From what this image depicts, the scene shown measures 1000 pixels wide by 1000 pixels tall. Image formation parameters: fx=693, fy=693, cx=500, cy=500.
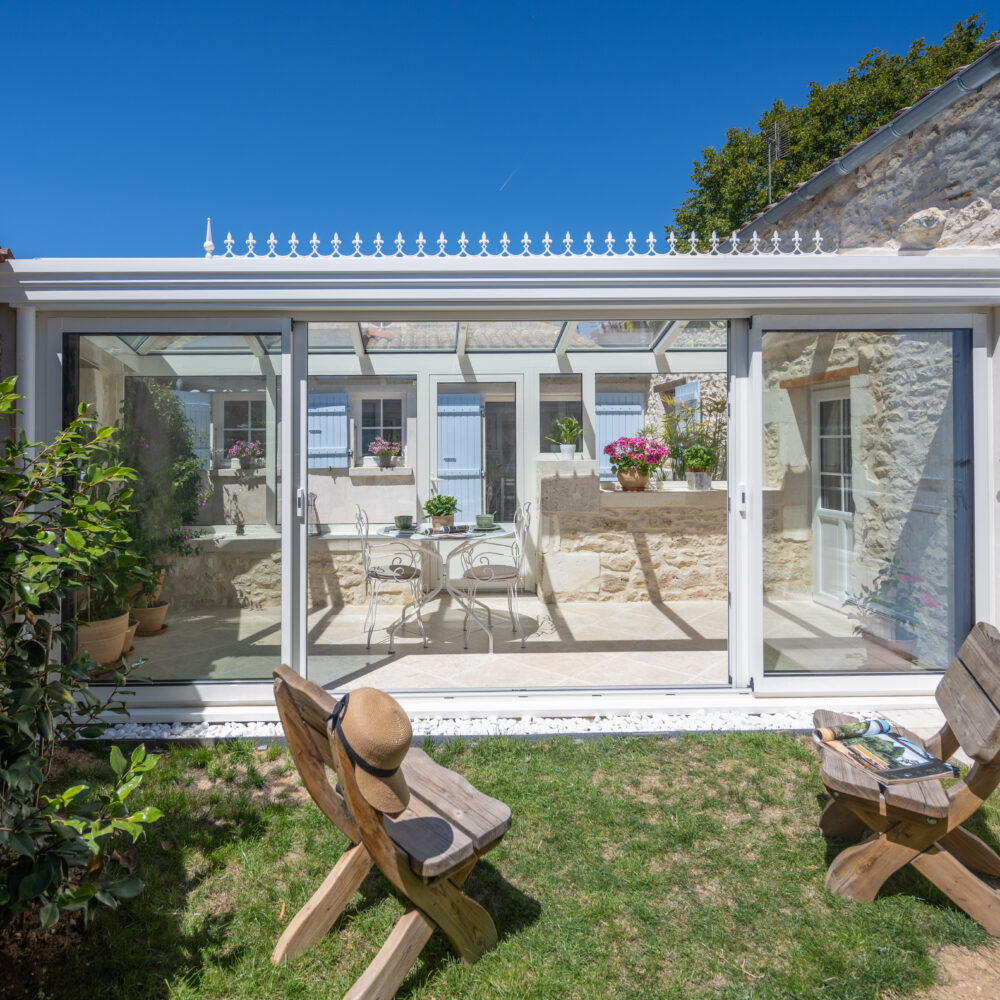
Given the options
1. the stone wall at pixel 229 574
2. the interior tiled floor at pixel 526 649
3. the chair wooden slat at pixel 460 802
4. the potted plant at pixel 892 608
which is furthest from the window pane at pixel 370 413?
the chair wooden slat at pixel 460 802

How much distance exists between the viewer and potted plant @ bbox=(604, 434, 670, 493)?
24.6 feet

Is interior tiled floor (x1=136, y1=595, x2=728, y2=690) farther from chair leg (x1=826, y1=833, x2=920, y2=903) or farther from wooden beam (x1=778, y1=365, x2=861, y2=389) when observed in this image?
chair leg (x1=826, y1=833, x2=920, y2=903)

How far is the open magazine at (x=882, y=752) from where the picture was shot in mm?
2445

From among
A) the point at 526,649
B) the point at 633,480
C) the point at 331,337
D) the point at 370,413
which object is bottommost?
the point at 526,649

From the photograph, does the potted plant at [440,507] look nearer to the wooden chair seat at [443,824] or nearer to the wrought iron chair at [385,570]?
the wrought iron chair at [385,570]

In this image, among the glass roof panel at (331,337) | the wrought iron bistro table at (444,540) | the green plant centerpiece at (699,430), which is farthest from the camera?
the green plant centerpiece at (699,430)

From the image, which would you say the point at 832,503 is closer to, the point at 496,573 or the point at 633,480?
the point at 496,573

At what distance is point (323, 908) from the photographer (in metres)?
2.24

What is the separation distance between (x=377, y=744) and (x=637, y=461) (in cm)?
611

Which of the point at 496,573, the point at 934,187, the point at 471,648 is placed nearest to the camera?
the point at 934,187

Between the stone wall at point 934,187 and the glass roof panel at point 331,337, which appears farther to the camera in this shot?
the glass roof panel at point 331,337

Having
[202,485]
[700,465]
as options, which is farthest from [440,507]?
[202,485]

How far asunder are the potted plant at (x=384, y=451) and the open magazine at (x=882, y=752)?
249 inches

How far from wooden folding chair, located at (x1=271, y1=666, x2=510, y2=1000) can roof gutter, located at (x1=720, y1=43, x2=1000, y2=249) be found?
582cm
